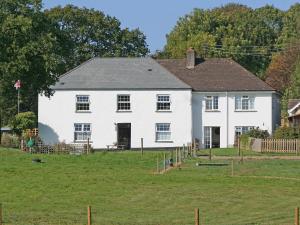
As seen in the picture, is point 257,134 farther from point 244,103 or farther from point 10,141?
point 10,141

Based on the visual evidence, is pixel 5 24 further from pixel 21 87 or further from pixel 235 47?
pixel 235 47

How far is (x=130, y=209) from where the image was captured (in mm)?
35594

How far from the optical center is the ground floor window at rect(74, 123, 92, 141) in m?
82.0

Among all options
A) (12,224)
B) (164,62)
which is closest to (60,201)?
(12,224)

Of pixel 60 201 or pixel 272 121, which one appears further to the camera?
pixel 272 121

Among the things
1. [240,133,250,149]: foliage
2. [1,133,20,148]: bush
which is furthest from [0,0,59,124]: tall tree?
[240,133,250,149]: foliage

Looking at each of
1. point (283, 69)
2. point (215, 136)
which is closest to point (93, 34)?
point (283, 69)

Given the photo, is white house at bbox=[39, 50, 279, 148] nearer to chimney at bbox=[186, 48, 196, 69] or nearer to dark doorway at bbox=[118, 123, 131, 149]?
dark doorway at bbox=[118, 123, 131, 149]

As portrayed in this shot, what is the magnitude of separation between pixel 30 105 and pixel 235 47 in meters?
32.5

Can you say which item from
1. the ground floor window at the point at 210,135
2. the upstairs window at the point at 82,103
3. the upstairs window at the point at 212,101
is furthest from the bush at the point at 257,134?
the upstairs window at the point at 82,103

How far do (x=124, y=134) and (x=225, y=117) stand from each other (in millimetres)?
8950

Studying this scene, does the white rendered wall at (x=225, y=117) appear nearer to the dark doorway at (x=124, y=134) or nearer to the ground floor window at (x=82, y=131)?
the dark doorway at (x=124, y=134)

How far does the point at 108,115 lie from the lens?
8188cm

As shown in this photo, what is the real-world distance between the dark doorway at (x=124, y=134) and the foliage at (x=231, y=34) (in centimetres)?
3229
